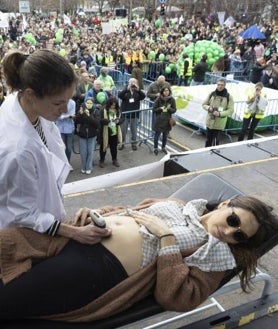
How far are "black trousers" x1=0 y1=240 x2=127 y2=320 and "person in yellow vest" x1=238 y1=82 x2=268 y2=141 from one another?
23.7ft

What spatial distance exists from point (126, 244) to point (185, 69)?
469 inches

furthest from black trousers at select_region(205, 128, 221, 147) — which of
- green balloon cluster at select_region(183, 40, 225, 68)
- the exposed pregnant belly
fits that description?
green balloon cluster at select_region(183, 40, 225, 68)

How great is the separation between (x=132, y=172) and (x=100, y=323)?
363cm

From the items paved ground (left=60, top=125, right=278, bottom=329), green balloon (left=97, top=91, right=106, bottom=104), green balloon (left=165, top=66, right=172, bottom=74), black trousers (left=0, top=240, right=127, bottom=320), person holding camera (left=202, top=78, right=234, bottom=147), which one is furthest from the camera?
green balloon (left=165, top=66, right=172, bottom=74)

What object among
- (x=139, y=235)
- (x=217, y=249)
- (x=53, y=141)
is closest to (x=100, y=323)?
(x=139, y=235)

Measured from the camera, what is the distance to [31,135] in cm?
198

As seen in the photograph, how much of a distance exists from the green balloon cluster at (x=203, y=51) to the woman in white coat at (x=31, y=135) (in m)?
13.7

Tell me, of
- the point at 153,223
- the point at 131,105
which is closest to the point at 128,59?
the point at 131,105

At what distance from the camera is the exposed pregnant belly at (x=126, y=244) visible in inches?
90.6

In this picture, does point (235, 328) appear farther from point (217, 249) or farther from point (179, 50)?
point (179, 50)

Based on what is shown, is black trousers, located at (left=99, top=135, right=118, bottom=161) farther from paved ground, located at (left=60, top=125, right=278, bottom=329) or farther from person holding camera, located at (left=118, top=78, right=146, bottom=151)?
person holding camera, located at (left=118, top=78, right=146, bottom=151)

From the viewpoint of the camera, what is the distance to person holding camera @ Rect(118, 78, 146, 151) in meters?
8.18

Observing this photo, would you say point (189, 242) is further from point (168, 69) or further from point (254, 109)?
point (168, 69)

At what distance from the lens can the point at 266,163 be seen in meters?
5.98
